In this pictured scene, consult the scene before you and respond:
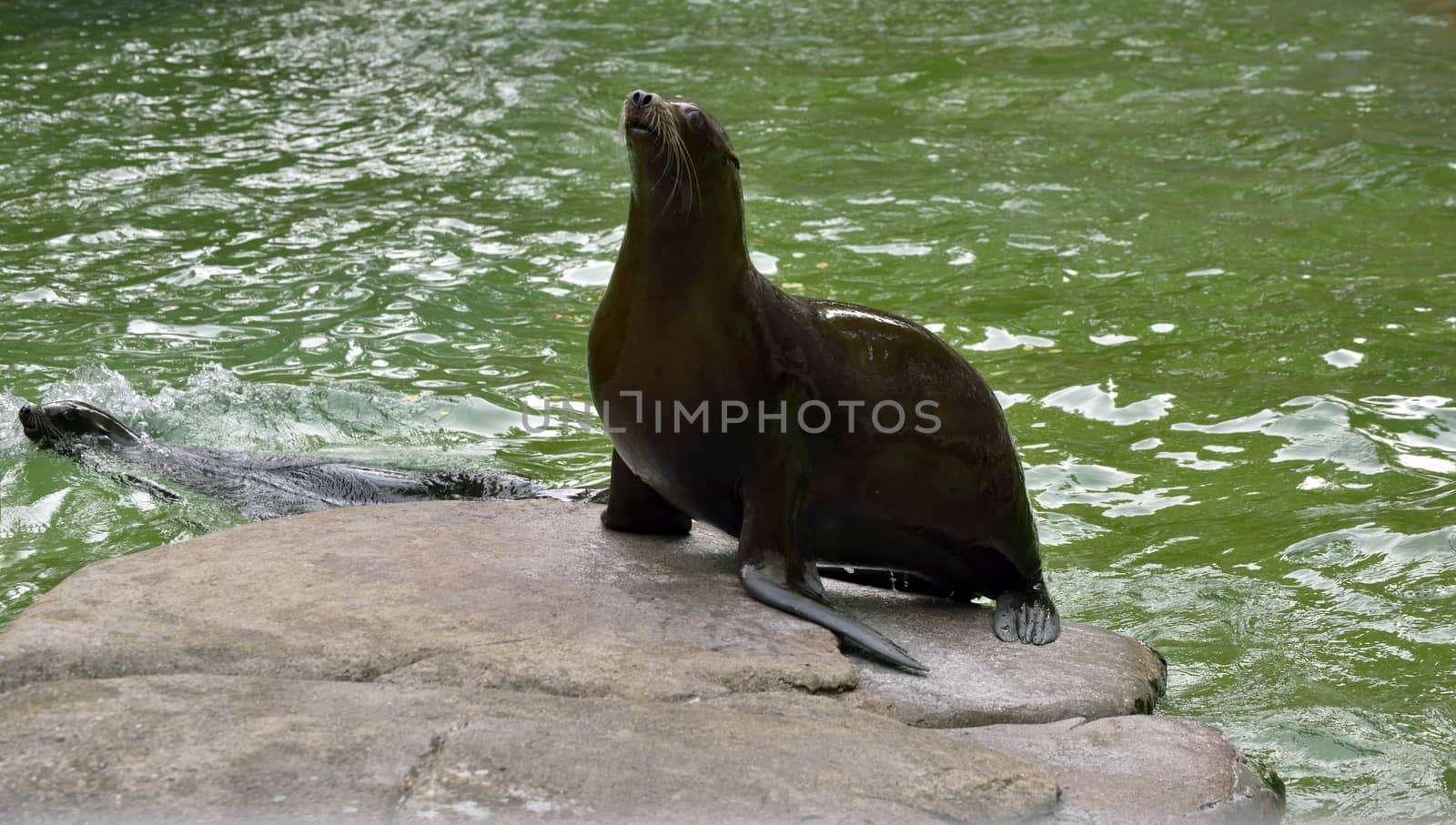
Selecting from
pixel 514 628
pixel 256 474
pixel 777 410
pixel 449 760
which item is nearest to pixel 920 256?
pixel 256 474

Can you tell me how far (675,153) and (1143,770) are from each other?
5.83 ft

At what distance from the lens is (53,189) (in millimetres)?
10539

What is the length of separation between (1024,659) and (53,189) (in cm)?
859

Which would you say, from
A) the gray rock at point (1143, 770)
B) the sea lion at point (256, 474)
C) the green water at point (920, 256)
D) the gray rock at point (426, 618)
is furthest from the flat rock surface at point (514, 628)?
the sea lion at point (256, 474)

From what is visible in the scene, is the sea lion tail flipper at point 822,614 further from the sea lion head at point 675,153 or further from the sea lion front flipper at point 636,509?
the sea lion head at point 675,153

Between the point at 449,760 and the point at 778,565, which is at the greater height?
the point at 449,760

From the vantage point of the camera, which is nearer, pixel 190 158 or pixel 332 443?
pixel 332 443

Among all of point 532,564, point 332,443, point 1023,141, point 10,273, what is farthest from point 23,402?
point 1023,141

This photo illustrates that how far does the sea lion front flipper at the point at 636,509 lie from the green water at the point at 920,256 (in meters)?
1.45

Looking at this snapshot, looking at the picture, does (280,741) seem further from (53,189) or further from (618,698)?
(53,189)

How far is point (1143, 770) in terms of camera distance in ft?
11.2

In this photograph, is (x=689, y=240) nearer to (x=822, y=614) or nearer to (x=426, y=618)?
(x=822, y=614)

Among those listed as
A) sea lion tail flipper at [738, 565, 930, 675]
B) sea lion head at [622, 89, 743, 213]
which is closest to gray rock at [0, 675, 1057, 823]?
sea lion tail flipper at [738, 565, 930, 675]

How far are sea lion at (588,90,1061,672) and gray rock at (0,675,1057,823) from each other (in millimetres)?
735
